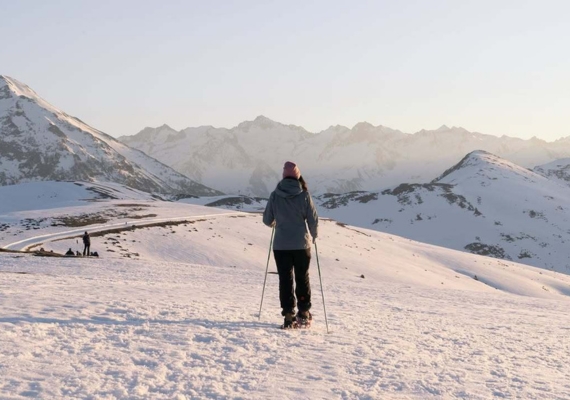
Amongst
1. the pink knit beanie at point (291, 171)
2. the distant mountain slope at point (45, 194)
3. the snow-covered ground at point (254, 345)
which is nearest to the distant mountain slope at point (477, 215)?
the distant mountain slope at point (45, 194)

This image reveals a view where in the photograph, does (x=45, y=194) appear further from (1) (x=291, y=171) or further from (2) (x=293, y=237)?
(2) (x=293, y=237)

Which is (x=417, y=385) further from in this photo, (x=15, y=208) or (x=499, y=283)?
(x=15, y=208)

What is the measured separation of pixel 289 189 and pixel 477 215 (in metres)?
158

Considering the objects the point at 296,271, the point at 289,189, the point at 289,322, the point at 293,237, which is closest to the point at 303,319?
the point at 289,322

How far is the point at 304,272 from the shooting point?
10867mm

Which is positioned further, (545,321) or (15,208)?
(15,208)

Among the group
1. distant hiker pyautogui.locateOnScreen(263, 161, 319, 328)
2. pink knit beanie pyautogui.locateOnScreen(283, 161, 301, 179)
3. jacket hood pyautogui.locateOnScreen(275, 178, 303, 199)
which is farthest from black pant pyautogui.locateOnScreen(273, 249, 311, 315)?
pink knit beanie pyautogui.locateOnScreen(283, 161, 301, 179)

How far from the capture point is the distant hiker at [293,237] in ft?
35.5

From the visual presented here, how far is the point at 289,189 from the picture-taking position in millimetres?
10953

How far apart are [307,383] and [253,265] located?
34968mm

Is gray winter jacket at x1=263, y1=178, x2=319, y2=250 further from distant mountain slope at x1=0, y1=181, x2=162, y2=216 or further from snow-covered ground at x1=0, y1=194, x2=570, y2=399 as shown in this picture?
distant mountain slope at x1=0, y1=181, x2=162, y2=216

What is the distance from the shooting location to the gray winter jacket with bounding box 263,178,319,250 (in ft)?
35.6

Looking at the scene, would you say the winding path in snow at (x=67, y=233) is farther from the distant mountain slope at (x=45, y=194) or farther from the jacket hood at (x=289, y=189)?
the distant mountain slope at (x=45, y=194)

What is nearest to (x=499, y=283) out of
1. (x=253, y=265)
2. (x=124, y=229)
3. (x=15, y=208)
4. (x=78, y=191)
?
(x=253, y=265)
